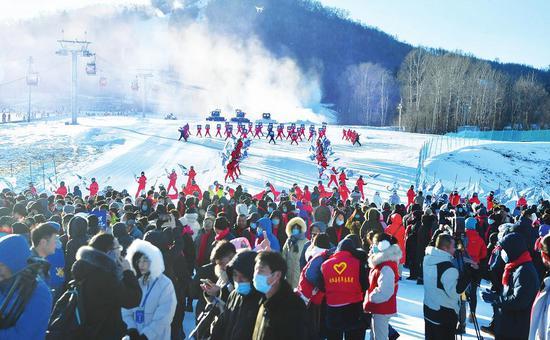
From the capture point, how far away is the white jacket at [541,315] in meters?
4.36

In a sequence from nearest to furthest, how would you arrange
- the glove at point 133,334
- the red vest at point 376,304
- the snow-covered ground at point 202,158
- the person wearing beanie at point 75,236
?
the glove at point 133,334
the red vest at point 376,304
the person wearing beanie at point 75,236
the snow-covered ground at point 202,158

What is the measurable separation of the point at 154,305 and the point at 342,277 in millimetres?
1860

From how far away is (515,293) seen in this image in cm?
516

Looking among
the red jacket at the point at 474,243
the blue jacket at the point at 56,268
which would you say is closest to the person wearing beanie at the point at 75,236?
the blue jacket at the point at 56,268

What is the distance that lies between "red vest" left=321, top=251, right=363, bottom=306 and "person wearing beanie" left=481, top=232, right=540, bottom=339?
1.19 m

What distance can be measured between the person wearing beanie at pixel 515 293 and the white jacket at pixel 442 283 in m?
0.42

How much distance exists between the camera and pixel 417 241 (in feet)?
38.7

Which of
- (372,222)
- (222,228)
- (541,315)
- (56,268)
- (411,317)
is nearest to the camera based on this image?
(541,315)

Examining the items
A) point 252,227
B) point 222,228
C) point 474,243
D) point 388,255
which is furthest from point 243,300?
point 474,243

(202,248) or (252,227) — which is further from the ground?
(252,227)

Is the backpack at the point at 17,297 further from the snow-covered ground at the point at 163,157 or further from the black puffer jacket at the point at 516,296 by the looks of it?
the snow-covered ground at the point at 163,157

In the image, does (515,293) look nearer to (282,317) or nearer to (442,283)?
(442,283)

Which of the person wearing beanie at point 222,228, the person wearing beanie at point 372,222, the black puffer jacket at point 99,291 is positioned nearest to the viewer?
the black puffer jacket at point 99,291

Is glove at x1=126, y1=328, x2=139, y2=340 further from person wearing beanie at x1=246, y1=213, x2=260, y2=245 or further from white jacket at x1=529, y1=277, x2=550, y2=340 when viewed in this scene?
person wearing beanie at x1=246, y1=213, x2=260, y2=245
